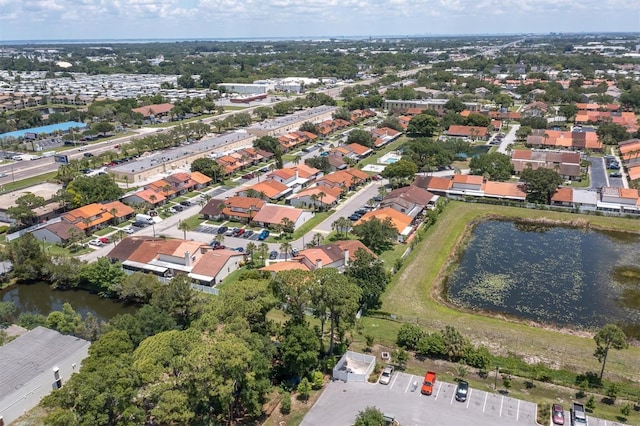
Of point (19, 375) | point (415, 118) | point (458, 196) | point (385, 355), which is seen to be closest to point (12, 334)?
point (19, 375)

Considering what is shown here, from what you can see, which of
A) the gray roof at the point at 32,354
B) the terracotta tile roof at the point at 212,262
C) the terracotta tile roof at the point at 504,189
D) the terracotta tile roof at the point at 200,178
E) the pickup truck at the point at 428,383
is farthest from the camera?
the terracotta tile roof at the point at 200,178

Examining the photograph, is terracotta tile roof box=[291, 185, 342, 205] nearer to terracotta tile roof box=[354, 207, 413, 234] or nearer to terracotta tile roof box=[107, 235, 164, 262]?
terracotta tile roof box=[354, 207, 413, 234]

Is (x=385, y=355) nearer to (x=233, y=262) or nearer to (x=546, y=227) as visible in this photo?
(x=233, y=262)

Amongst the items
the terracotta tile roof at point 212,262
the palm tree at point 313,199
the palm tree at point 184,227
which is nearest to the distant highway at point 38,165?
the palm tree at point 184,227

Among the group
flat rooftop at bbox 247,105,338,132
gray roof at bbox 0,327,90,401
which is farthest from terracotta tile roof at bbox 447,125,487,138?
gray roof at bbox 0,327,90,401

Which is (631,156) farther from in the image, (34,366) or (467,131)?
(34,366)

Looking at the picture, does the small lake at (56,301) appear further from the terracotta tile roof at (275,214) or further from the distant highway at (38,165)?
the distant highway at (38,165)

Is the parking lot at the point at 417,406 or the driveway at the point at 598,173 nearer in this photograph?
the parking lot at the point at 417,406
